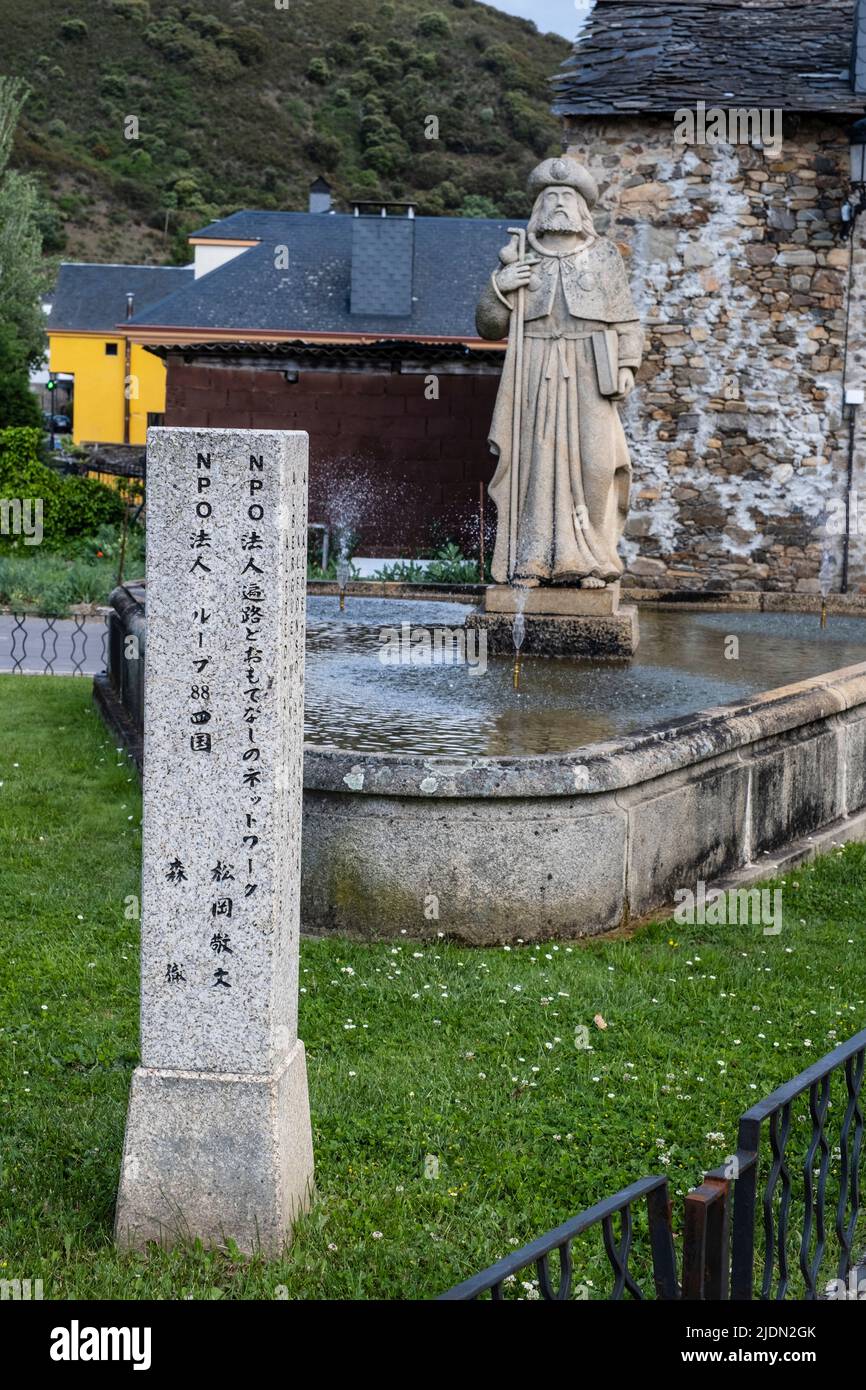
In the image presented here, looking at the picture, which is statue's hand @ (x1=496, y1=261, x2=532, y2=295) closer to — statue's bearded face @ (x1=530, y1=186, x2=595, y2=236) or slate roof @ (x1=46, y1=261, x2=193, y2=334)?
statue's bearded face @ (x1=530, y1=186, x2=595, y2=236)

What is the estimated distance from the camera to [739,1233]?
3.11 m

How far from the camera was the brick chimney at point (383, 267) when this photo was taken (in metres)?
33.2

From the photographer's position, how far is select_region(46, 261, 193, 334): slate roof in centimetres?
5488

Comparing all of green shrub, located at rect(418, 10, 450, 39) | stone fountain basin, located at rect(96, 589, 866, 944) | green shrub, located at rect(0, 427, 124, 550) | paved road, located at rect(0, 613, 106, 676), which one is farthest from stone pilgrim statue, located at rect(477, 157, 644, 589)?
green shrub, located at rect(418, 10, 450, 39)

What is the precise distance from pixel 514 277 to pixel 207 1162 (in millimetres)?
6214

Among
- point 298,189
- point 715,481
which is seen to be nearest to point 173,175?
point 298,189

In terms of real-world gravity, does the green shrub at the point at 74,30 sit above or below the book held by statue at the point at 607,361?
above

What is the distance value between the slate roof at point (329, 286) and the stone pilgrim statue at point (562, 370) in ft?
78.4

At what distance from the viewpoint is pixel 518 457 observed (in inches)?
360

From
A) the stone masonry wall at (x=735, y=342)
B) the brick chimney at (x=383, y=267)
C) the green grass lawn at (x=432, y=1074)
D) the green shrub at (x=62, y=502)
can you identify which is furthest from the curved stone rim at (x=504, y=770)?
the brick chimney at (x=383, y=267)

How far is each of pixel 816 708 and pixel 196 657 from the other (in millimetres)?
4641

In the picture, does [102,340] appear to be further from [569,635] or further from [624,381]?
[624,381]

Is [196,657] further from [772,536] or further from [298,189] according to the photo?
[298,189]

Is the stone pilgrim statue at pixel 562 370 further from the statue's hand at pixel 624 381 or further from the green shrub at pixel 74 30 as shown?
the green shrub at pixel 74 30
